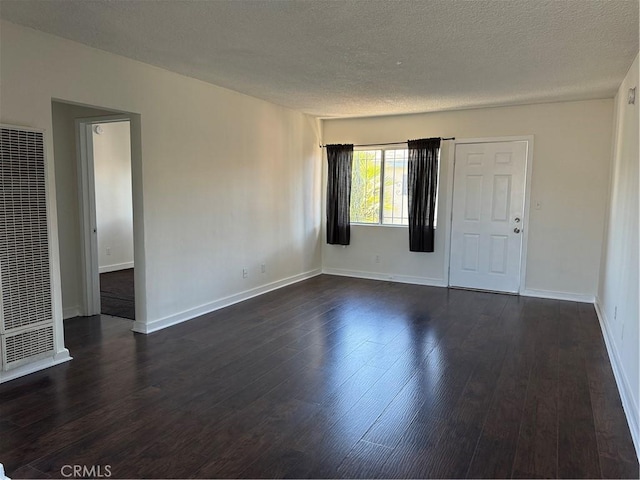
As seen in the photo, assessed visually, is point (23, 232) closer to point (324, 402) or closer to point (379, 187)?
point (324, 402)

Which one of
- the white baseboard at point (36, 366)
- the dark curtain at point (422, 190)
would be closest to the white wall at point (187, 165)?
the white baseboard at point (36, 366)

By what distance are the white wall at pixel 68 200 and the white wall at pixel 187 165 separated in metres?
0.76

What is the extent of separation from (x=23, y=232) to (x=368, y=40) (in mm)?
2766

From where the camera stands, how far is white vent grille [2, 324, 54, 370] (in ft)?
9.84

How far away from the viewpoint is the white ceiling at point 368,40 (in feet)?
8.57

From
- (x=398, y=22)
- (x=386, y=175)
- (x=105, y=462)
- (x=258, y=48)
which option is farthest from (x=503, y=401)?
(x=386, y=175)

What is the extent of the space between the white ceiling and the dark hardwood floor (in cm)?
238

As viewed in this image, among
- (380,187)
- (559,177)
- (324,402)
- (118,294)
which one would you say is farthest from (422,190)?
(118,294)

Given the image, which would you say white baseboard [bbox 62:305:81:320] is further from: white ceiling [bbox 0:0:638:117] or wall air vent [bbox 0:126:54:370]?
white ceiling [bbox 0:0:638:117]

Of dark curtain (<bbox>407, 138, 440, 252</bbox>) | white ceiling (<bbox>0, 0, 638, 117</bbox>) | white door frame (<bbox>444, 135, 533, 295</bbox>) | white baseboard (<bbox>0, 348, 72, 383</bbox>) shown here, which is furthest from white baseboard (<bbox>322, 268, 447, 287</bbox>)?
white baseboard (<bbox>0, 348, 72, 383</bbox>)

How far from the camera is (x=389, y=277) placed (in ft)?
21.5

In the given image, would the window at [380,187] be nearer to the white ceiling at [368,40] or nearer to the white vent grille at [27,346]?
the white ceiling at [368,40]

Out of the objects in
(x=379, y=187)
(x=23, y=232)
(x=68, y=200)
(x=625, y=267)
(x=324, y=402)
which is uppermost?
(x=379, y=187)

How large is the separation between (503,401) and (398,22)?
250 cm
